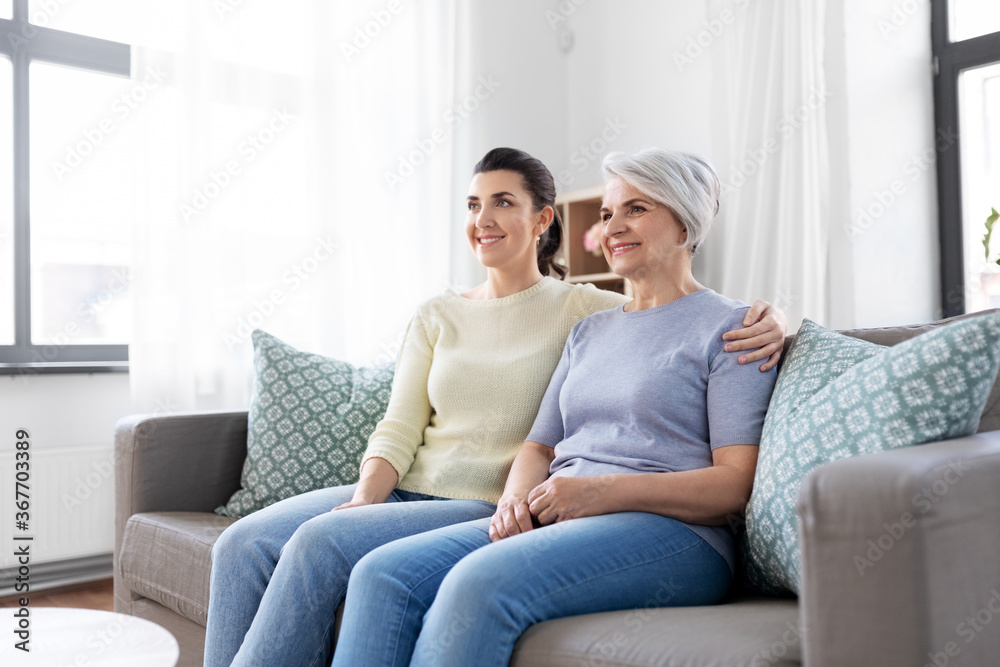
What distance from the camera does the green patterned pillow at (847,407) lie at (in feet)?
3.16

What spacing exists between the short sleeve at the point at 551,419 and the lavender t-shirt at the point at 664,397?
0.11ft

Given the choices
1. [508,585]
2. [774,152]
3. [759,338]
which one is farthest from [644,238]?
[774,152]

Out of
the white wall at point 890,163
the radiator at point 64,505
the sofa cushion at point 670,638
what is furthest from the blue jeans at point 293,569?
the white wall at point 890,163

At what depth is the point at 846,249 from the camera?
2.87 meters

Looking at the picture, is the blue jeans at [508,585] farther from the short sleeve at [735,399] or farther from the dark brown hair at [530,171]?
the dark brown hair at [530,171]

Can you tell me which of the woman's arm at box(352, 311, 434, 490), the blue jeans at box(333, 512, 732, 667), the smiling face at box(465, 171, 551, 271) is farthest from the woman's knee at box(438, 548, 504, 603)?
the smiling face at box(465, 171, 551, 271)

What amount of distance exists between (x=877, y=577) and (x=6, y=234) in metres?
2.76

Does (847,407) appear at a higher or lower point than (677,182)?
lower

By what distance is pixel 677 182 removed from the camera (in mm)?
1430

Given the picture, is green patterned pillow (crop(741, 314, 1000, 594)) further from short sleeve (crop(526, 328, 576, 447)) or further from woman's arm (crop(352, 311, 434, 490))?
woman's arm (crop(352, 311, 434, 490))

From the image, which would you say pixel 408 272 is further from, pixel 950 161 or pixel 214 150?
pixel 950 161

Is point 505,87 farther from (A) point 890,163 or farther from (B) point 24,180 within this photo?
(B) point 24,180

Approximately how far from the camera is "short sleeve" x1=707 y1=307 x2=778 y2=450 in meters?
1.23

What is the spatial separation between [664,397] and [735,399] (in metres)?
0.10
